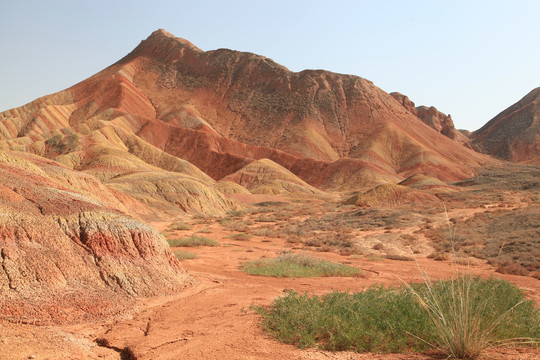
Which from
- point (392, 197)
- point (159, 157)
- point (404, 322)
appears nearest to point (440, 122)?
point (159, 157)

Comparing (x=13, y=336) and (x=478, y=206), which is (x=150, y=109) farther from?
(x=13, y=336)

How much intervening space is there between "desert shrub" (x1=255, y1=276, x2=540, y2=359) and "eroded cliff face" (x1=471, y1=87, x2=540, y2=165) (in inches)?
4366

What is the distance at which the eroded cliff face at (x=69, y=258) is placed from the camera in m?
6.32

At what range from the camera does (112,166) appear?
49.3m

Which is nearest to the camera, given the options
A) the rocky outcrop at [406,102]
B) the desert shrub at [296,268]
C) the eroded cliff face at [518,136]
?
the desert shrub at [296,268]

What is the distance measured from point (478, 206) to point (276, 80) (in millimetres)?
88036

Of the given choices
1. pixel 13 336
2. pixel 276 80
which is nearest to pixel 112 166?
pixel 13 336

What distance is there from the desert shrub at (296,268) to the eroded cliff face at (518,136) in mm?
106347

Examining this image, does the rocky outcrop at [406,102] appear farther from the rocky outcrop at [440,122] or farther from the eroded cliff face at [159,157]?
the rocky outcrop at [440,122]

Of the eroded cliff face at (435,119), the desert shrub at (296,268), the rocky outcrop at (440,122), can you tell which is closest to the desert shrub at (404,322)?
the desert shrub at (296,268)

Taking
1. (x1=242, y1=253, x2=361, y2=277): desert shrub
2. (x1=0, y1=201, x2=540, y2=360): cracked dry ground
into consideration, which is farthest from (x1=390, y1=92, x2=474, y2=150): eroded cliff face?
(x1=0, y1=201, x2=540, y2=360): cracked dry ground

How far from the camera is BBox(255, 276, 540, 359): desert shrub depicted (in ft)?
16.0

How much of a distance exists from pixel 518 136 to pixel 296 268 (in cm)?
12875

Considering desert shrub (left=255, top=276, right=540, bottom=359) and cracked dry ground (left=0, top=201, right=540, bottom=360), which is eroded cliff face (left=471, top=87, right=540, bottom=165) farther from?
cracked dry ground (left=0, top=201, right=540, bottom=360)
